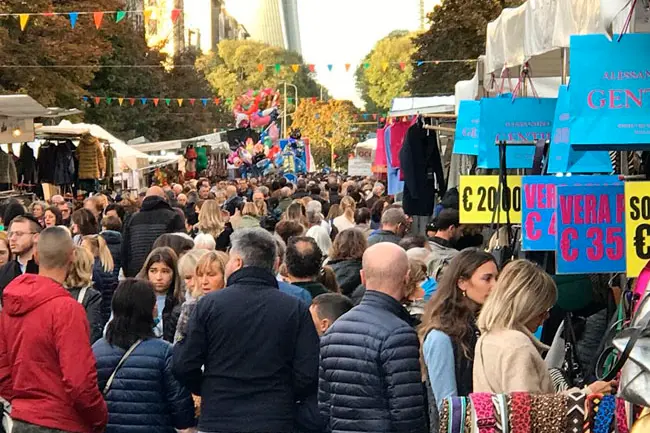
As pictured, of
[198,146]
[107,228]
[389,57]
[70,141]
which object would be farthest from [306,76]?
[107,228]

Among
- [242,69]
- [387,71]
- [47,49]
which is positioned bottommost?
[47,49]

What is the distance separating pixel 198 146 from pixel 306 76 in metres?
96.4

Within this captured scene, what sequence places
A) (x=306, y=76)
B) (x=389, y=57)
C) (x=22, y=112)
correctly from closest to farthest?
(x=22, y=112) < (x=389, y=57) < (x=306, y=76)

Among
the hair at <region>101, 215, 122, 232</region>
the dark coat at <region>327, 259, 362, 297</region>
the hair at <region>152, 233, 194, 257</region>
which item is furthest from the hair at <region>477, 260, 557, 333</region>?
the hair at <region>101, 215, 122, 232</region>

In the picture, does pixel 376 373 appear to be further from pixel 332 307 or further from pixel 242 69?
pixel 242 69

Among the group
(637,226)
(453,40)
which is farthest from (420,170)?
(453,40)

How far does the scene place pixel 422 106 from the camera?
60.3 feet

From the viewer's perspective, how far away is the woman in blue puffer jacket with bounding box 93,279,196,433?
6.41m

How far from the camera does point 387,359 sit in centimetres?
584

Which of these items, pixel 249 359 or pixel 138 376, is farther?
pixel 138 376

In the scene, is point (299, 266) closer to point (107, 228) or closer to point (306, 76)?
point (107, 228)

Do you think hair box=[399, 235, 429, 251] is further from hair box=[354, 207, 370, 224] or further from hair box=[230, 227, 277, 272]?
hair box=[354, 207, 370, 224]

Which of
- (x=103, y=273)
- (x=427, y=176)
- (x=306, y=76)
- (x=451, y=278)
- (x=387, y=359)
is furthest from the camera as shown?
(x=306, y=76)

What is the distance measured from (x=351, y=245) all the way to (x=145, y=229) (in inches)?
165
